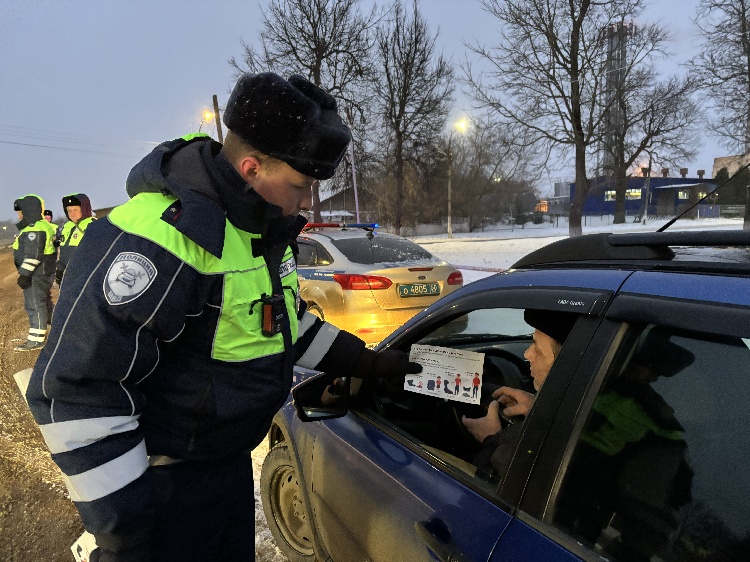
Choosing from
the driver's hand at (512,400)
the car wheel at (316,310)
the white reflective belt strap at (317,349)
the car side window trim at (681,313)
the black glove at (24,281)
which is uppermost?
the car side window trim at (681,313)

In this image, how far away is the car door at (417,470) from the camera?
4.06ft

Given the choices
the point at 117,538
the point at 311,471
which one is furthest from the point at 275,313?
the point at 311,471

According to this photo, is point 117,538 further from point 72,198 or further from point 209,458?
point 72,198

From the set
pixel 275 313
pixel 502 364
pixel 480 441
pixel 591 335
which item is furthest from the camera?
pixel 502 364

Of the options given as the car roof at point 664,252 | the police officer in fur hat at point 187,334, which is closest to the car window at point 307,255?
the police officer in fur hat at point 187,334

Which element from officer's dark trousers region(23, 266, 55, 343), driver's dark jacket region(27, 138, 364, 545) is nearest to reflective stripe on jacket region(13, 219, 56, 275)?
officer's dark trousers region(23, 266, 55, 343)

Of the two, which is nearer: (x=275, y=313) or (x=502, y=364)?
(x=275, y=313)

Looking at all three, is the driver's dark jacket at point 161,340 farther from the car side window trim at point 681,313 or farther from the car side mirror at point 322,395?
the car side window trim at point 681,313

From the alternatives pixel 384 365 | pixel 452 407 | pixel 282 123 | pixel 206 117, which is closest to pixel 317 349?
pixel 384 365

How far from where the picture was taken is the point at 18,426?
4.33m

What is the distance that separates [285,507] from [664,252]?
2050mm

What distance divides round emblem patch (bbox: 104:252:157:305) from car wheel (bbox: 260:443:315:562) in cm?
136

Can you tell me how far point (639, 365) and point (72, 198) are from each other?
7.83 m

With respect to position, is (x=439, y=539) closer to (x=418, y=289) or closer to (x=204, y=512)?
(x=204, y=512)
